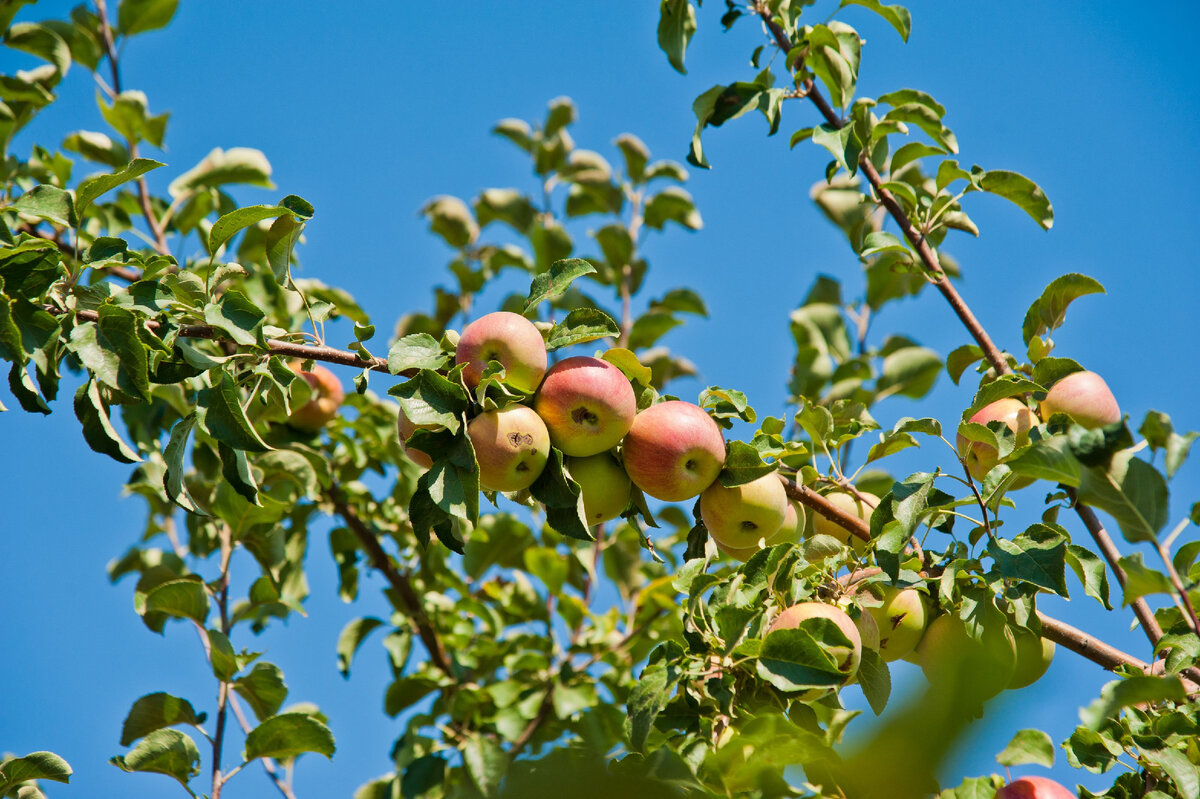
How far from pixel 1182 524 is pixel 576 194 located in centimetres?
293

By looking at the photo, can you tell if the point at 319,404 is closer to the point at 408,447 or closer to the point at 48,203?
the point at 48,203

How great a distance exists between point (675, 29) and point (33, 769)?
2.23m

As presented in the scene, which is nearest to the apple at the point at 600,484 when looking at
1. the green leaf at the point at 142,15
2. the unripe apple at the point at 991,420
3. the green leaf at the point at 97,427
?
the unripe apple at the point at 991,420

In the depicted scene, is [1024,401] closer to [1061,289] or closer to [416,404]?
[1061,289]

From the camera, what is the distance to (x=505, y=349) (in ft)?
5.10

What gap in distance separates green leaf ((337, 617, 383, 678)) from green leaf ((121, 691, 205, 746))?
39.1 inches

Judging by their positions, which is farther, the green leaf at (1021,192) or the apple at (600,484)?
the green leaf at (1021,192)

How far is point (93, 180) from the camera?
1627 mm

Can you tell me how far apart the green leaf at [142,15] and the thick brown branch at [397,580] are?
1.82 meters

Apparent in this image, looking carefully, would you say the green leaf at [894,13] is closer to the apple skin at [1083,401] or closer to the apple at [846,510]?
the apple skin at [1083,401]

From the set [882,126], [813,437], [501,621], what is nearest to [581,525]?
[813,437]

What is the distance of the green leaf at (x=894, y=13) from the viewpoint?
89.4 inches

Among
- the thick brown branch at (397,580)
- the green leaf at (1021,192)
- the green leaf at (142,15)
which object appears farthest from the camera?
the green leaf at (142,15)

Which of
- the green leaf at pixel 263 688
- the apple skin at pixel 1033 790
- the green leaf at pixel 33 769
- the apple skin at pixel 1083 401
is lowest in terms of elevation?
the apple skin at pixel 1033 790
